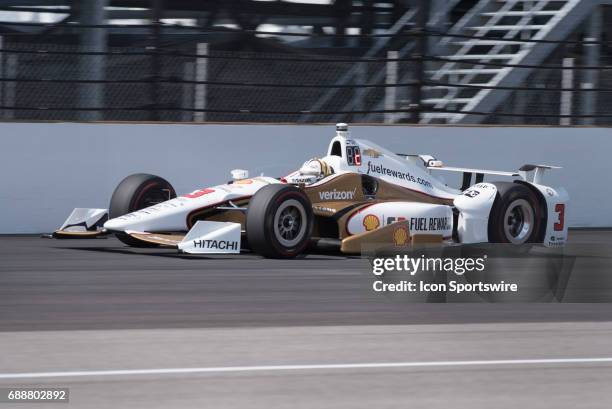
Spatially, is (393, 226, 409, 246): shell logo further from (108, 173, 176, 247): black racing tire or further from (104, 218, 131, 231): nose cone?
(104, 218, 131, 231): nose cone

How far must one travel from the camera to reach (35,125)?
1243 centimetres

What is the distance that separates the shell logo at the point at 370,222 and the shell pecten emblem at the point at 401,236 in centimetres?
23

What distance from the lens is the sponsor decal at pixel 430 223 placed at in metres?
11.0

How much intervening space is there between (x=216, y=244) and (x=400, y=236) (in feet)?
5.52

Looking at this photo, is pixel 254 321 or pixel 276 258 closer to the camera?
pixel 254 321

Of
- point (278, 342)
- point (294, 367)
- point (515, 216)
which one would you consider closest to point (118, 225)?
point (515, 216)

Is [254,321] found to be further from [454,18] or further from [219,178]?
[454,18]

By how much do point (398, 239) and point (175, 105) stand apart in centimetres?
374

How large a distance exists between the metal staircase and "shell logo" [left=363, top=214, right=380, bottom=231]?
6.13 meters

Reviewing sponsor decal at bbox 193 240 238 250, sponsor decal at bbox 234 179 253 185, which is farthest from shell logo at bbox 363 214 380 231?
sponsor decal at bbox 193 240 238 250

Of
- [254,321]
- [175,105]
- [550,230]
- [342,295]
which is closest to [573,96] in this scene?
[550,230]

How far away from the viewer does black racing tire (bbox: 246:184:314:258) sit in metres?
10.2
